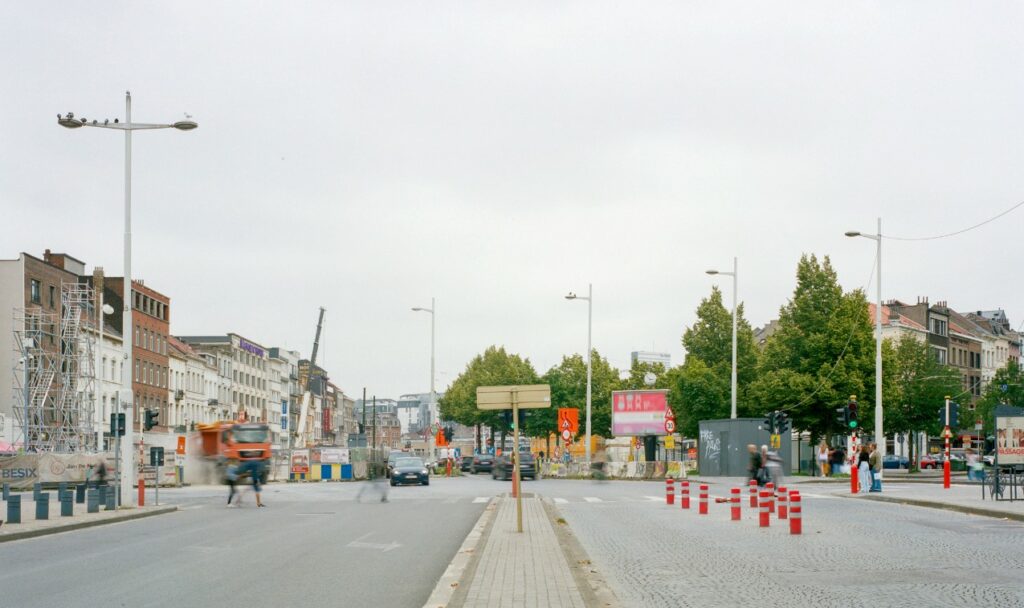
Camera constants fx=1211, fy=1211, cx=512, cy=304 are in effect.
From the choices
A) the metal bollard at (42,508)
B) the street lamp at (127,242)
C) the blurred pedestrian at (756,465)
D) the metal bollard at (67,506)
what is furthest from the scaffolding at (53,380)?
the blurred pedestrian at (756,465)

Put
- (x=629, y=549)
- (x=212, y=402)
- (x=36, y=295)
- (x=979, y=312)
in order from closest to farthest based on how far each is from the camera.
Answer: (x=629, y=549) < (x=36, y=295) < (x=212, y=402) < (x=979, y=312)

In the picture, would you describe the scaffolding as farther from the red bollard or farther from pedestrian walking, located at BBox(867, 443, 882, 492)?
the red bollard

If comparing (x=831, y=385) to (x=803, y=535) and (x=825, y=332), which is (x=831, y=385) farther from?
(x=803, y=535)

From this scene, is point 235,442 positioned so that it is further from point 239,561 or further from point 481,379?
point 481,379

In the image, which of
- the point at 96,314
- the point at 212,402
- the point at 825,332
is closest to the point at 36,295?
the point at 96,314

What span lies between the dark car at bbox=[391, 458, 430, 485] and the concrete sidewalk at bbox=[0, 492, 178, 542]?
81.2 ft

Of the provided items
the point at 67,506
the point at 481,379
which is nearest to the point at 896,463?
the point at 481,379

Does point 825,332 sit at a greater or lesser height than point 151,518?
greater

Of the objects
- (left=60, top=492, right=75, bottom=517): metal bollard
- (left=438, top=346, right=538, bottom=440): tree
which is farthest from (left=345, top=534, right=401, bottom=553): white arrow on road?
(left=438, top=346, right=538, bottom=440): tree

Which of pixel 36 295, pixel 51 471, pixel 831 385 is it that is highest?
pixel 36 295

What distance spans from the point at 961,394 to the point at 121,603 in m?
77.8

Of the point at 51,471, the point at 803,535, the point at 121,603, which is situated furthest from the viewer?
the point at 51,471

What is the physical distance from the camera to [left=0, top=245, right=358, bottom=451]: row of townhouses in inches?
2891

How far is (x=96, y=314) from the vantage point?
3529 inches
